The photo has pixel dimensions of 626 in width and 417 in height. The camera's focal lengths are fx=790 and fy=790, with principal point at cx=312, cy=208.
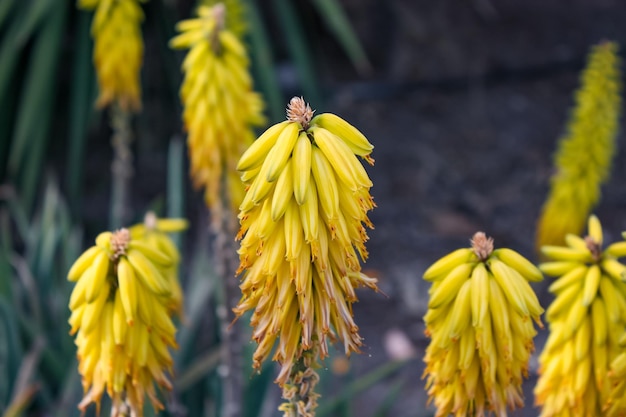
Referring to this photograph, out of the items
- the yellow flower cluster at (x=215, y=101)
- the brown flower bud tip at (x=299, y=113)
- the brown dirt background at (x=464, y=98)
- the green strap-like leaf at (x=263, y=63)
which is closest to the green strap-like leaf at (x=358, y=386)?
the yellow flower cluster at (x=215, y=101)

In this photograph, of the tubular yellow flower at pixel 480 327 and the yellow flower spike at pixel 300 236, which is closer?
the yellow flower spike at pixel 300 236

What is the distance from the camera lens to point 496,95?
17.7 ft

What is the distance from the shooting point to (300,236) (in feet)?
3.86

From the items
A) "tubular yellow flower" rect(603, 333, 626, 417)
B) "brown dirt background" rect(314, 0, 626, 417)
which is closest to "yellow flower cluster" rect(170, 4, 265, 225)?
"tubular yellow flower" rect(603, 333, 626, 417)

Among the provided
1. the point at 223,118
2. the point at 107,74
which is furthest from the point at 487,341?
the point at 107,74

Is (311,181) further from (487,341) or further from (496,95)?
(496,95)

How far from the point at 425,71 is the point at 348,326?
14.2ft

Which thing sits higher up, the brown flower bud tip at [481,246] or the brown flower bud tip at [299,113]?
the brown flower bud tip at [299,113]

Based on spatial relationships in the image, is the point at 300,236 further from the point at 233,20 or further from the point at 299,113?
the point at 233,20

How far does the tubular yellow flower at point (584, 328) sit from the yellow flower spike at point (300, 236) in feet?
1.60

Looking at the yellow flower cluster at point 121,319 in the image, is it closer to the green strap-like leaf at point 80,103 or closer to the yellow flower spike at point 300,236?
the yellow flower spike at point 300,236

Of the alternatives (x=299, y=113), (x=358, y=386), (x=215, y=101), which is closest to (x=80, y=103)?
(x=215, y=101)

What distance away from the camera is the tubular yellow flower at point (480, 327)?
1.31m

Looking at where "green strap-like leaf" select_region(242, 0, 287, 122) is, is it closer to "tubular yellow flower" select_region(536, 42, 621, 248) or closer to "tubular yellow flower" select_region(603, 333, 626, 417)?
"tubular yellow flower" select_region(536, 42, 621, 248)
